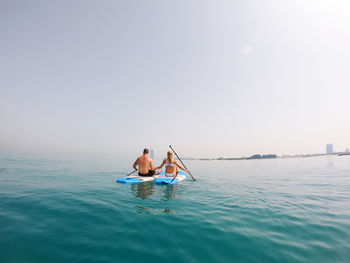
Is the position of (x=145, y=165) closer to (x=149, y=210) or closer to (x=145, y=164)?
(x=145, y=164)

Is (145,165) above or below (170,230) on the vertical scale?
above

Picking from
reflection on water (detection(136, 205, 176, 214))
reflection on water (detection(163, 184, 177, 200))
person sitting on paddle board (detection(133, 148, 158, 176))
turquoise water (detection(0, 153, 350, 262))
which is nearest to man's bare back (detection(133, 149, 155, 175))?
person sitting on paddle board (detection(133, 148, 158, 176))

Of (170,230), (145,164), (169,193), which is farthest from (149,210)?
(145,164)

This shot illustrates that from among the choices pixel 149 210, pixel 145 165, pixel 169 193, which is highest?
pixel 145 165

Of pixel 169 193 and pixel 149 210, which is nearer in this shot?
pixel 149 210

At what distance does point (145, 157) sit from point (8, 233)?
856cm

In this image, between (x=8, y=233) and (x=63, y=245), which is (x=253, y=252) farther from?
(x=8, y=233)

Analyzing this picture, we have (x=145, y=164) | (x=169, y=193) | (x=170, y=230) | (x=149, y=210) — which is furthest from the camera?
(x=145, y=164)

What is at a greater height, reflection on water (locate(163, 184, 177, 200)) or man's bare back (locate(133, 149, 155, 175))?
man's bare back (locate(133, 149, 155, 175))

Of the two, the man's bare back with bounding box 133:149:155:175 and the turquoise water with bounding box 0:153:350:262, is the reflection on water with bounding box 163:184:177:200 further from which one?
the man's bare back with bounding box 133:149:155:175

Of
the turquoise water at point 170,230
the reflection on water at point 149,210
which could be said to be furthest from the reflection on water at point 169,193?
the reflection on water at point 149,210

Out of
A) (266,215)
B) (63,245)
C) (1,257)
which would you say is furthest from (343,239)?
(1,257)

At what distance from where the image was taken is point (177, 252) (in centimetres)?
367

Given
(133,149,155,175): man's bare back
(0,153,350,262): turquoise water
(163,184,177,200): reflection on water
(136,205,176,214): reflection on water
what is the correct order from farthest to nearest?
(133,149,155,175): man's bare back → (163,184,177,200): reflection on water → (136,205,176,214): reflection on water → (0,153,350,262): turquoise water
